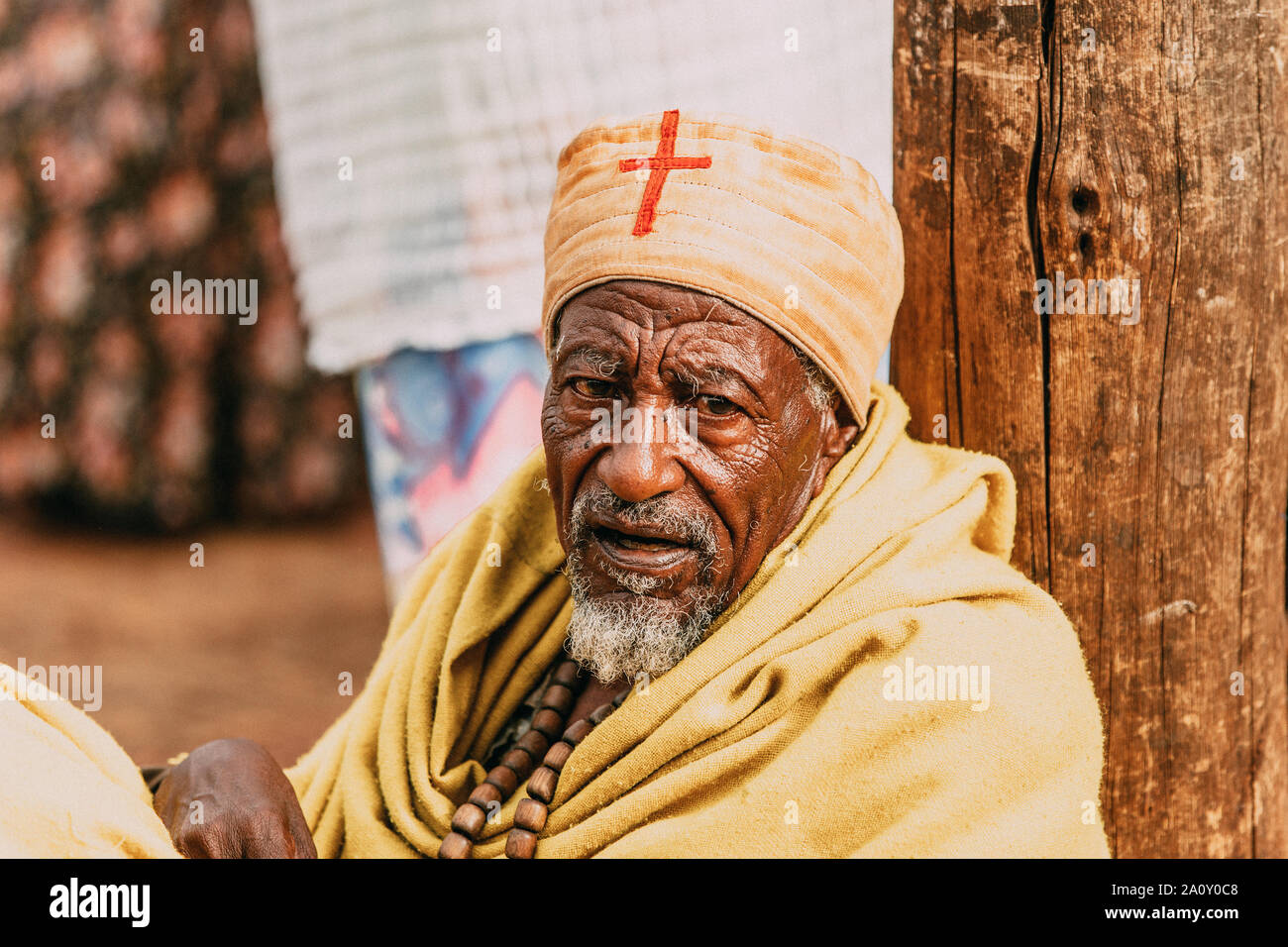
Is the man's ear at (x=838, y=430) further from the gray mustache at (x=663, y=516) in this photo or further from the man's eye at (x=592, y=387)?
the man's eye at (x=592, y=387)

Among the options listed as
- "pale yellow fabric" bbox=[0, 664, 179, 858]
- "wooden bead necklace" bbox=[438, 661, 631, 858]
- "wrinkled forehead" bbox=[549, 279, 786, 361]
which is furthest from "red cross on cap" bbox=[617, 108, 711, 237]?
"pale yellow fabric" bbox=[0, 664, 179, 858]

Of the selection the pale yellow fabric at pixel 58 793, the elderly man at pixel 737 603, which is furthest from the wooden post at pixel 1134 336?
the pale yellow fabric at pixel 58 793

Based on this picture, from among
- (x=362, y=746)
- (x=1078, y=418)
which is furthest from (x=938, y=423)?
(x=362, y=746)

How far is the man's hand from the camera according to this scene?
2494mm

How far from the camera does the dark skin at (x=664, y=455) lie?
2.52 metres

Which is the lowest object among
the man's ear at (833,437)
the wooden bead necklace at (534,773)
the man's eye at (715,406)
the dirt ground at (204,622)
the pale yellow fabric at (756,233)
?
the dirt ground at (204,622)

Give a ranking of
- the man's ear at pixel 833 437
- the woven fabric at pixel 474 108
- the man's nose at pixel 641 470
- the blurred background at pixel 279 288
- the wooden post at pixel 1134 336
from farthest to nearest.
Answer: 1. the blurred background at pixel 279 288
2. the woven fabric at pixel 474 108
3. the man's ear at pixel 833 437
4. the wooden post at pixel 1134 336
5. the man's nose at pixel 641 470

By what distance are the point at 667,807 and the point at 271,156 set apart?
690 cm

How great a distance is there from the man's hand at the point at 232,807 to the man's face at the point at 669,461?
702 millimetres

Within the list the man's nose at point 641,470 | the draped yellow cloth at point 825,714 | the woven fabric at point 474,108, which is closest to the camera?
the draped yellow cloth at point 825,714

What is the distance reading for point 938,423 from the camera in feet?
9.57

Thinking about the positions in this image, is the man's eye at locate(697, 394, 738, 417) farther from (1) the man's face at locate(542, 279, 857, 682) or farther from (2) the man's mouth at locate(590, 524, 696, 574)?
(2) the man's mouth at locate(590, 524, 696, 574)

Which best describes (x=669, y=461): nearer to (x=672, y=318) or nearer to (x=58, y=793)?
(x=672, y=318)
